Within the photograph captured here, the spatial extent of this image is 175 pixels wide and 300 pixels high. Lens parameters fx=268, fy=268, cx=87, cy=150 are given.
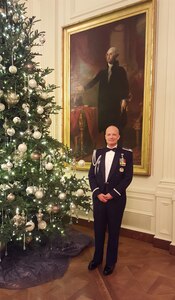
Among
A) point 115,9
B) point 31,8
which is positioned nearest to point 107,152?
point 115,9

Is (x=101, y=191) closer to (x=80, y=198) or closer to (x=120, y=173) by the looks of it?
(x=120, y=173)

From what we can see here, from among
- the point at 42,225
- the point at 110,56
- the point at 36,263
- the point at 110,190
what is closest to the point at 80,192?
the point at 110,190

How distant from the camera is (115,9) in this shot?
450 cm

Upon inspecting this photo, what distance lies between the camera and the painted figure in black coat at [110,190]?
10.2 feet

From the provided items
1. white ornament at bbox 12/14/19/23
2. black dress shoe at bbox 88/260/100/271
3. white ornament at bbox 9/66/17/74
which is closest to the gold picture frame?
white ornament at bbox 9/66/17/74

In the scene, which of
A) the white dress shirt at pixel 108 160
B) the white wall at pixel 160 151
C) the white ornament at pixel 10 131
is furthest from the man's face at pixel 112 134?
the white wall at pixel 160 151

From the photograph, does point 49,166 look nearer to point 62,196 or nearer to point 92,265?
point 62,196

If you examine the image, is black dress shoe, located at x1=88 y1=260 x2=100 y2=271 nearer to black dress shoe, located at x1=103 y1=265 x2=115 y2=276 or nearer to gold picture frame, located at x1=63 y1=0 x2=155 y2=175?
black dress shoe, located at x1=103 y1=265 x2=115 y2=276

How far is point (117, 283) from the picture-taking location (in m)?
2.97

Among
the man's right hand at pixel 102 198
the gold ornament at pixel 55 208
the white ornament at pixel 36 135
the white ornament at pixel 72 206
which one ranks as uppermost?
the white ornament at pixel 36 135

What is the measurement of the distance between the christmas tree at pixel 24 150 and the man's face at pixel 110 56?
1.62 meters

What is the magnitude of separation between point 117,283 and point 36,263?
1021mm

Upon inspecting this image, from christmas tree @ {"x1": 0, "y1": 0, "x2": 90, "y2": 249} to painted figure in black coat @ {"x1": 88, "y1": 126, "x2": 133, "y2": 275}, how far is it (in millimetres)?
441

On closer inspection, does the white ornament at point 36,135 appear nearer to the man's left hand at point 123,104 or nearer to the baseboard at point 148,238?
the man's left hand at point 123,104
